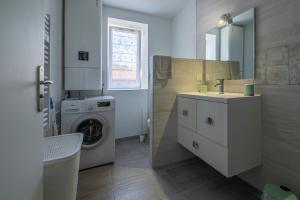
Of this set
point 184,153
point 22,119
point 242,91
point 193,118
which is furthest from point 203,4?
point 22,119

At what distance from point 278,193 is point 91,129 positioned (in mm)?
1877

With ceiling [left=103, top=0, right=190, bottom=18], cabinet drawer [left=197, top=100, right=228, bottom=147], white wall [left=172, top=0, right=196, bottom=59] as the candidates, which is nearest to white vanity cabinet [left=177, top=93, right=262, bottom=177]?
cabinet drawer [left=197, top=100, right=228, bottom=147]

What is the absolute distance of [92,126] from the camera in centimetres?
192

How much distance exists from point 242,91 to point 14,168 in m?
1.86

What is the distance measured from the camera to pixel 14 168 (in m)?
0.54

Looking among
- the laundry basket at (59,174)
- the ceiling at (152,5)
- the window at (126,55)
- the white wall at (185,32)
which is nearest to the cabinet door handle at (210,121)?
the laundry basket at (59,174)

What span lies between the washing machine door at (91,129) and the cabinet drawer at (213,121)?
1.16 metres

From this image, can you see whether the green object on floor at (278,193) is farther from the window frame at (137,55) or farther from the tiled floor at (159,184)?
the window frame at (137,55)

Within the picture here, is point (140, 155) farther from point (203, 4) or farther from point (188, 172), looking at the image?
point (203, 4)

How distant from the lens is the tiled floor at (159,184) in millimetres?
1437

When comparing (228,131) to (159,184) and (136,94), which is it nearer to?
(159,184)

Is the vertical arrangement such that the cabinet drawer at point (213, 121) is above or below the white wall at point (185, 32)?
below

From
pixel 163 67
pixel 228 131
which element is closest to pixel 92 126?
pixel 163 67

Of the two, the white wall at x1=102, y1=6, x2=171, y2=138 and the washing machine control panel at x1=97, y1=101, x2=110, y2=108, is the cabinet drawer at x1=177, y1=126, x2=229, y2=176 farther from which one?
the white wall at x1=102, y1=6, x2=171, y2=138
